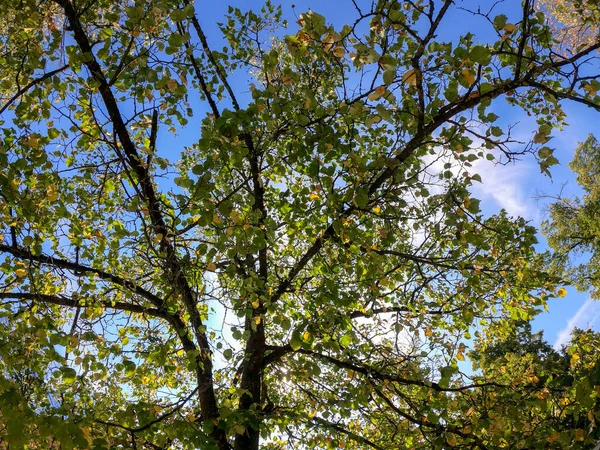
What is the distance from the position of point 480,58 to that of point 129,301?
5932mm

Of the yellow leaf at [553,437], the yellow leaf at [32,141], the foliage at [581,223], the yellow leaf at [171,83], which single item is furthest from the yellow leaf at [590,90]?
the foliage at [581,223]

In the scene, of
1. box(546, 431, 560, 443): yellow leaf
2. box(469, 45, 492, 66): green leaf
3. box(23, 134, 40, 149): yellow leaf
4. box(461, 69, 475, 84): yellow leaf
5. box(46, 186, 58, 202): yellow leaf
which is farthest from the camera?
box(46, 186, 58, 202): yellow leaf

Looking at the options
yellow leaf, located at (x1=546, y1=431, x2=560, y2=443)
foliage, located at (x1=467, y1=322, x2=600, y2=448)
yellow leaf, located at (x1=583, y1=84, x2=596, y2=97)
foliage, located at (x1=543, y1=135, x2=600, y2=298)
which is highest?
foliage, located at (x1=543, y1=135, x2=600, y2=298)

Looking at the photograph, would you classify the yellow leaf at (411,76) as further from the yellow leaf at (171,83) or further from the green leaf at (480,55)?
the yellow leaf at (171,83)

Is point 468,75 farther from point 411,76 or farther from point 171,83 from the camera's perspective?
point 171,83

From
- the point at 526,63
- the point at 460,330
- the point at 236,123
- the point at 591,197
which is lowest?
the point at 460,330

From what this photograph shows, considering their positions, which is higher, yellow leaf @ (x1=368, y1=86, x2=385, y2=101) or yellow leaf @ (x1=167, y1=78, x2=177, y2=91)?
yellow leaf @ (x1=167, y1=78, x2=177, y2=91)

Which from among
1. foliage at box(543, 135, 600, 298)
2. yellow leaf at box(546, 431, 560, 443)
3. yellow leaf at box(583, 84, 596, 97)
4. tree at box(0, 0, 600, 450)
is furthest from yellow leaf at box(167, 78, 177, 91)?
foliage at box(543, 135, 600, 298)

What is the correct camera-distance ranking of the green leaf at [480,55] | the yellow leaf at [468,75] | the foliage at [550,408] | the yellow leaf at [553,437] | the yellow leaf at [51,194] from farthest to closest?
the yellow leaf at [51,194]
the yellow leaf at [553,437]
the yellow leaf at [468,75]
the green leaf at [480,55]
the foliage at [550,408]

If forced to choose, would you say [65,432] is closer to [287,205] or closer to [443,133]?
[287,205]

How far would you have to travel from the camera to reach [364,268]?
5.28 meters

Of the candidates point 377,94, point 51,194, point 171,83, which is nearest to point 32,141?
point 51,194

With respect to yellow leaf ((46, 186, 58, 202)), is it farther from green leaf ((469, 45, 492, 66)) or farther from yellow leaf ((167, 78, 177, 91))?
green leaf ((469, 45, 492, 66))

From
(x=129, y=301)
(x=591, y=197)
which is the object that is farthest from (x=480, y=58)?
(x=591, y=197)
